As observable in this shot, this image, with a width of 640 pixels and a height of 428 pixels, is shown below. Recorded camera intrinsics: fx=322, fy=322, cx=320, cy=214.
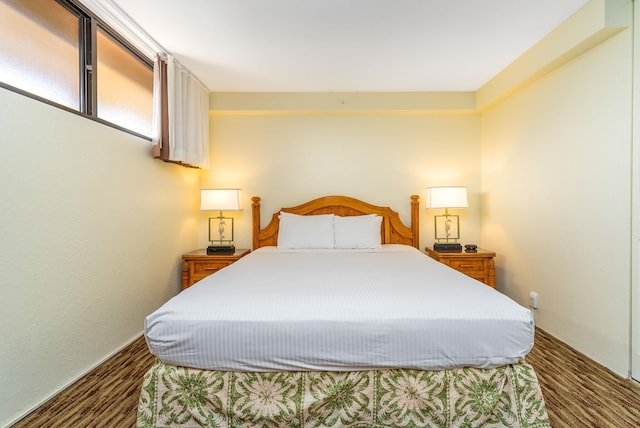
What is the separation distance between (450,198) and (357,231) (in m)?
1.06

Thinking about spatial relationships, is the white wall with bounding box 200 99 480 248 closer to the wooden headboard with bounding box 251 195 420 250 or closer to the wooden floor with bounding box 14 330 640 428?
the wooden headboard with bounding box 251 195 420 250

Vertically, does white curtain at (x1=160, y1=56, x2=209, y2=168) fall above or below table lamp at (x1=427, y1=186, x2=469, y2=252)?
above

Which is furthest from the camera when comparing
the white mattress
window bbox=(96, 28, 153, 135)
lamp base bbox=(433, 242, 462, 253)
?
lamp base bbox=(433, 242, 462, 253)

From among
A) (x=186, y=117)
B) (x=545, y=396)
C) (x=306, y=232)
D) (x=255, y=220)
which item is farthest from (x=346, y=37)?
(x=545, y=396)

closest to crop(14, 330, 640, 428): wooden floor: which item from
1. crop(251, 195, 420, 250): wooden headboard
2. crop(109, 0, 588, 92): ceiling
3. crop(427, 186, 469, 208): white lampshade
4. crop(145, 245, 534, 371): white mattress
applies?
crop(145, 245, 534, 371): white mattress

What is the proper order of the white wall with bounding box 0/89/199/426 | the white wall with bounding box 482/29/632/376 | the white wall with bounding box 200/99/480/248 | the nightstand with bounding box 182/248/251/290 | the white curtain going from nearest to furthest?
the white wall with bounding box 0/89/199/426 < the white wall with bounding box 482/29/632/376 < the white curtain < the nightstand with bounding box 182/248/251/290 < the white wall with bounding box 200/99/480/248

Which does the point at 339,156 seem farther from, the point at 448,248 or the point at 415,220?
the point at 448,248

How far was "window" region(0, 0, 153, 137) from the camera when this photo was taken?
1738 mm

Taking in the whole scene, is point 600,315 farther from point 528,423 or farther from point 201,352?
point 201,352

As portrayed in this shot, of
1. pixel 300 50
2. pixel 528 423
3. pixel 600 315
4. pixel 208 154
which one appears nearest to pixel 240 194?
pixel 208 154

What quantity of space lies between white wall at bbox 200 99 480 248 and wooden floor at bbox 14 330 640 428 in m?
1.84

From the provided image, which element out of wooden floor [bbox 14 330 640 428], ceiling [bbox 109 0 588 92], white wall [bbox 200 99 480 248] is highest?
ceiling [bbox 109 0 588 92]

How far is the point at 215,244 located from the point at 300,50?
7.71ft

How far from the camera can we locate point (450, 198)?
3432 millimetres
